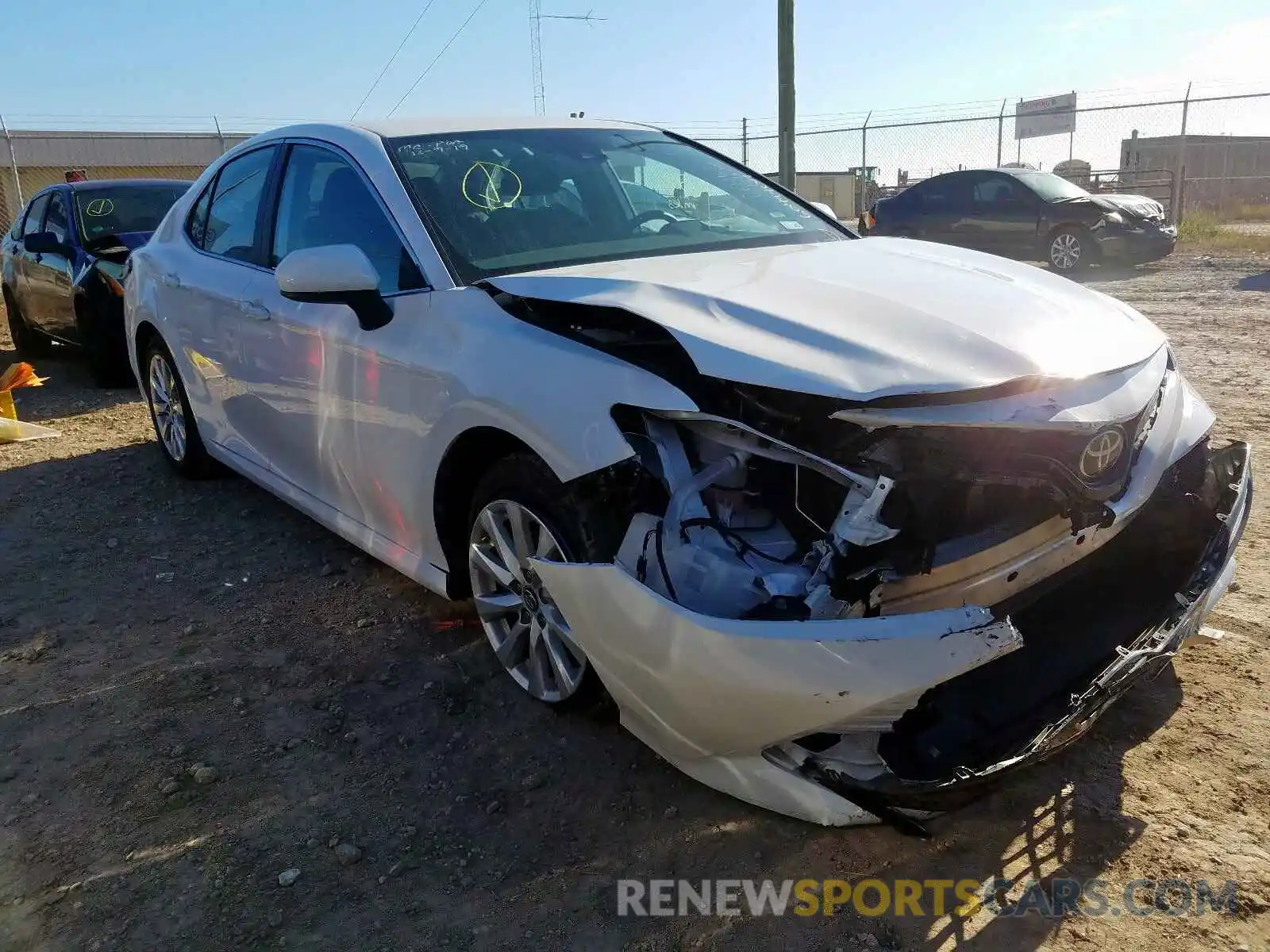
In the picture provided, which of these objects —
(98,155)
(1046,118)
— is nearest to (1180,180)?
(1046,118)

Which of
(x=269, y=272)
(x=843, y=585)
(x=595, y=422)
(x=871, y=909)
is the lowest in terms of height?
(x=871, y=909)

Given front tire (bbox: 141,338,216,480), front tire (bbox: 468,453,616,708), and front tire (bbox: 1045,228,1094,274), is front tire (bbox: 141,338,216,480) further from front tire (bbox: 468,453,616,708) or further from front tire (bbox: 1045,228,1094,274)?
front tire (bbox: 1045,228,1094,274)

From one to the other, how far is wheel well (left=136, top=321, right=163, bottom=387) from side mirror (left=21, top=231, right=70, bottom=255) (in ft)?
9.88

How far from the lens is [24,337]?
9.64 metres

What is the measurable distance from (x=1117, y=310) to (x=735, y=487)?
4.46ft

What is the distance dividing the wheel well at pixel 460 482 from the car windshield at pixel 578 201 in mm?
512

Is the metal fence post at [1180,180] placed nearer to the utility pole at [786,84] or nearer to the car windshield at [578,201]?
the utility pole at [786,84]

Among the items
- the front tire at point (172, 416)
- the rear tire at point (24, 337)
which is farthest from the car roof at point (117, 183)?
the front tire at point (172, 416)

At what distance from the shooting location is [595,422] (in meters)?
2.42

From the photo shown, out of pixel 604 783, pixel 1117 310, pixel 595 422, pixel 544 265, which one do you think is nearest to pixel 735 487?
pixel 595 422

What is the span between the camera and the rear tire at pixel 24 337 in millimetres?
9562

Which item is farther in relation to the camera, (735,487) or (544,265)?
(544,265)

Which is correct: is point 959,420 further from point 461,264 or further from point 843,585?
point 461,264
